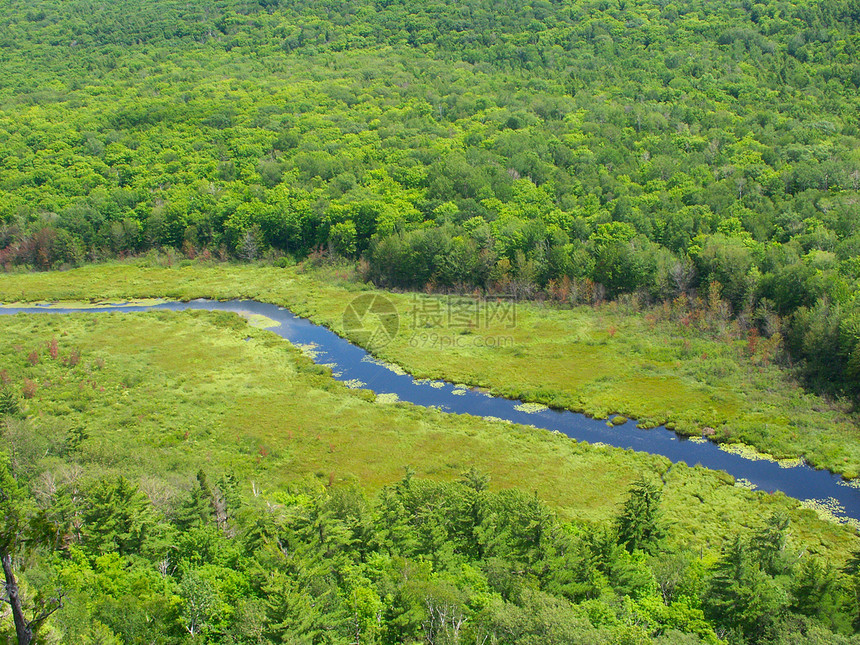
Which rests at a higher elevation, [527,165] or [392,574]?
[527,165]

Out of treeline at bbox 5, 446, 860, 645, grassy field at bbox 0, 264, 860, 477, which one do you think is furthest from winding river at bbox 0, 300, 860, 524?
treeline at bbox 5, 446, 860, 645

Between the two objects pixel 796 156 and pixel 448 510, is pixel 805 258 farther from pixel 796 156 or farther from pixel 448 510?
pixel 448 510

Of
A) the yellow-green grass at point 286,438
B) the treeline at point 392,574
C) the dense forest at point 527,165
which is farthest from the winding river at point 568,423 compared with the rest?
the dense forest at point 527,165

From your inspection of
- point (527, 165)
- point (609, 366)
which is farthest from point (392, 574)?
point (527, 165)

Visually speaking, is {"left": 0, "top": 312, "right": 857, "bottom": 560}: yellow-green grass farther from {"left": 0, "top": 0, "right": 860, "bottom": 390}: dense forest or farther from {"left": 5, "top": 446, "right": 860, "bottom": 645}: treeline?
{"left": 0, "top": 0, "right": 860, "bottom": 390}: dense forest

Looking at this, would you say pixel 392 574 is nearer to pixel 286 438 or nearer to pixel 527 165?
pixel 286 438

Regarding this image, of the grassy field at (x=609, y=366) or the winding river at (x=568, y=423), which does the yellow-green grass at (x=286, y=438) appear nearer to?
the winding river at (x=568, y=423)

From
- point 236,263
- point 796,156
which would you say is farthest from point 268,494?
point 796,156
